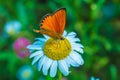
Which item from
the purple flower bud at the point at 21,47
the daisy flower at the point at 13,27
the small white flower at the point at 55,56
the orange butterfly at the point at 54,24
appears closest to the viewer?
the orange butterfly at the point at 54,24

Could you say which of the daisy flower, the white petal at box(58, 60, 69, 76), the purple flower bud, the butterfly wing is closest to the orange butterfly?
the butterfly wing

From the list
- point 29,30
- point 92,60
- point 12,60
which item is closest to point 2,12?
point 29,30

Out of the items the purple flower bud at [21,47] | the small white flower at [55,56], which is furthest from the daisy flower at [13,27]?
the small white flower at [55,56]

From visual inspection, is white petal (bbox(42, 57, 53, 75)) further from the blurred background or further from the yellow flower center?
the blurred background

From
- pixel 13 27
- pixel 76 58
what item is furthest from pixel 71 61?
pixel 13 27

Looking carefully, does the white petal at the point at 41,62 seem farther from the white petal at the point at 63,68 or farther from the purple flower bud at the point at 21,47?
the purple flower bud at the point at 21,47

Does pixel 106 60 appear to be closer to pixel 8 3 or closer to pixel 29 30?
pixel 29 30
